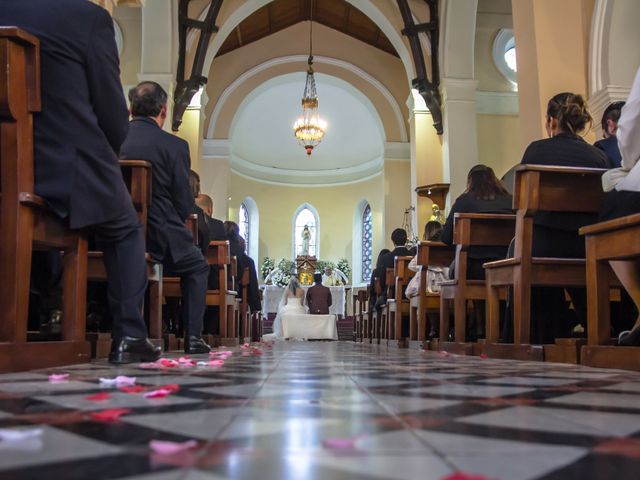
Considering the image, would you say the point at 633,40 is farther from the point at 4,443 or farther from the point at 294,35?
the point at 294,35

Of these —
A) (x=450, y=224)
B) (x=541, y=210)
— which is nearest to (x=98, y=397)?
(x=541, y=210)

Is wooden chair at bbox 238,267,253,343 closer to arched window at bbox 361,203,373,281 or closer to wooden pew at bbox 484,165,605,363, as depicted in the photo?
wooden pew at bbox 484,165,605,363

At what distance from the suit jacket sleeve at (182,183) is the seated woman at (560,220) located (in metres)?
1.78

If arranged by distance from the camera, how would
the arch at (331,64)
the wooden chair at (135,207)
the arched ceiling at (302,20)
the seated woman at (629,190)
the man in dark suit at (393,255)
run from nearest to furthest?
the seated woman at (629,190), the wooden chair at (135,207), the man in dark suit at (393,255), the arched ceiling at (302,20), the arch at (331,64)

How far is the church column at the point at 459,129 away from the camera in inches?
392

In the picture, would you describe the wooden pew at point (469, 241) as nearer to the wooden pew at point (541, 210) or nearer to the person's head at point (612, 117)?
the person's head at point (612, 117)

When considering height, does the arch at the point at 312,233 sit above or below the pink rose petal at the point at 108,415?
above

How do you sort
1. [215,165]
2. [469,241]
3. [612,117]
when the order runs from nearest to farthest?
[612,117]
[469,241]
[215,165]

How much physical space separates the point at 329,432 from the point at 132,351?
5.65ft

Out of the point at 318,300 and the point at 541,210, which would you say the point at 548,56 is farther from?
the point at 318,300

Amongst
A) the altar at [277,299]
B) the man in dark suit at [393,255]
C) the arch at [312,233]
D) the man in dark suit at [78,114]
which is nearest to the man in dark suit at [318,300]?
the altar at [277,299]

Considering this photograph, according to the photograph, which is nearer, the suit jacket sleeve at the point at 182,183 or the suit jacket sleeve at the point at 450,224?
the suit jacket sleeve at the point at 182,183

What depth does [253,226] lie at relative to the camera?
18.3 meters

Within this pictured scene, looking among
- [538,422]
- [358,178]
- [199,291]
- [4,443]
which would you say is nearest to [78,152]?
[199,291]
